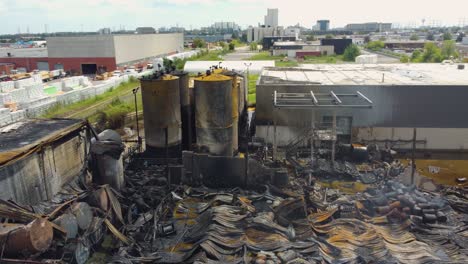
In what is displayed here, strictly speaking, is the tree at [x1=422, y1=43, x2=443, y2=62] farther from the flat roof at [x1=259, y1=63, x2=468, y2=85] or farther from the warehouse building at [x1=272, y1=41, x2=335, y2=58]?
the flat roof at [x1=259, y1=63, x2=468, y2=85]

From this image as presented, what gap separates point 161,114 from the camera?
19.3 metres

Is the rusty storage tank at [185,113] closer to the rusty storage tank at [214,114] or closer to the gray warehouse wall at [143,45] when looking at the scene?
the rusty storage tank at [214,114]

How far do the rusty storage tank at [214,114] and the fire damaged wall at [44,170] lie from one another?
18.3 feet

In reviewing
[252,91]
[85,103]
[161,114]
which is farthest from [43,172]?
[252,91]

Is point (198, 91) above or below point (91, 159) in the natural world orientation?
above

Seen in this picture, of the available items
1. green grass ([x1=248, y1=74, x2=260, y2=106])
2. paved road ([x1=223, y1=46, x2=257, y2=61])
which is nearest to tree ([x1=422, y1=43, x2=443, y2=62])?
green grass ([x1=248, y1=74, x2=260, y2=106])

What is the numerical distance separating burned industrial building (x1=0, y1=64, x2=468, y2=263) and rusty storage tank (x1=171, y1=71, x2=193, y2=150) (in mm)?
62

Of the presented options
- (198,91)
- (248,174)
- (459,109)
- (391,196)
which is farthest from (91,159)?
(459,109)

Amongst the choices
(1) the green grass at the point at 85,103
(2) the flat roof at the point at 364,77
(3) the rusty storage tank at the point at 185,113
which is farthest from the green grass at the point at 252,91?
(1) the green grass at the point at 85,103

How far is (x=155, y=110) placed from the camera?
63.0 ft

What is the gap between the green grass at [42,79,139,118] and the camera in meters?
34.9

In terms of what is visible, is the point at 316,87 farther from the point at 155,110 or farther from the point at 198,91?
the point at 155,110

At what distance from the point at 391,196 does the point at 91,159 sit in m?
13.1

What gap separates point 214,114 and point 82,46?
52.7 metres
